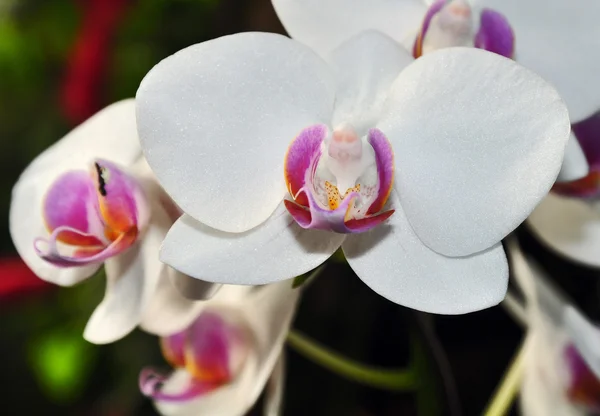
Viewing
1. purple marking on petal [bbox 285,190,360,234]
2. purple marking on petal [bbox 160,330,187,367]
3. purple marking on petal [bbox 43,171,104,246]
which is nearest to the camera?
purple marking on petal [bbox 285,190,360,234]

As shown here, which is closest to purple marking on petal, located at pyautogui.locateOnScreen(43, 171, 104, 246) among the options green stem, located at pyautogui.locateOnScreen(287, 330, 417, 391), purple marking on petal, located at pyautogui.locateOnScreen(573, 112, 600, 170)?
green stem, located at pyautogui.locateOnScreen(287, 330, 417, 391)

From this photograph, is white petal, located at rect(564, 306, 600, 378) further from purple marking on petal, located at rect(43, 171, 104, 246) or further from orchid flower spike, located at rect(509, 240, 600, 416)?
purple marking on petal, located at rect(43, 171, 104, 246)

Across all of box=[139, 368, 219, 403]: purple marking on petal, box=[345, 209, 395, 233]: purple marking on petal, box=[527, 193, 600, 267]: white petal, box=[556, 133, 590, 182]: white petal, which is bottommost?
box=[139, 368, 219, 403]: purple marking on petal

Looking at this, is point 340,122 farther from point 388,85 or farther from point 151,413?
point 151,413

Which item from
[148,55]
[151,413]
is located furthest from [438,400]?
[148,55]

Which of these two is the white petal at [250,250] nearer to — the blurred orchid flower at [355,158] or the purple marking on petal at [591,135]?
the blurred orchid flower at [355,158]

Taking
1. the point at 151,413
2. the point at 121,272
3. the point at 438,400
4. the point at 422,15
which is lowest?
the point at 151,413

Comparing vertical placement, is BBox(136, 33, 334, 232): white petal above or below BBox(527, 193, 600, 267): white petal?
above
